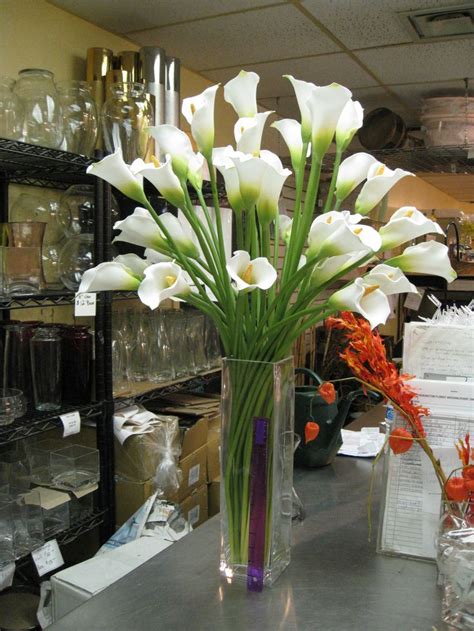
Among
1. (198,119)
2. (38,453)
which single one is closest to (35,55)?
(38,453)

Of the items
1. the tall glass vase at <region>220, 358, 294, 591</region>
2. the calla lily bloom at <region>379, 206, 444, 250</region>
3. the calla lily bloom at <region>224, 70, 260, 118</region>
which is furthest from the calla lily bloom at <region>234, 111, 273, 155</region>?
the tall glass vase at <region>220, 358, 294, 591</region>

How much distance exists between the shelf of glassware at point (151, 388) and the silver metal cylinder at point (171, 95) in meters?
1.10

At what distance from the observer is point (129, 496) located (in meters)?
2.48

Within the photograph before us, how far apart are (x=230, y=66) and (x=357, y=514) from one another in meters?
2.70

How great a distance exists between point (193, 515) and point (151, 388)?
23.0 inches

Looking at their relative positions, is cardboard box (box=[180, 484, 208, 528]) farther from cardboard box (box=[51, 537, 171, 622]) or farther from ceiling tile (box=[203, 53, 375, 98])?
ceiling tile (box=[203, 53, 375, 98])

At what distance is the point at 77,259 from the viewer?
2.33 metres

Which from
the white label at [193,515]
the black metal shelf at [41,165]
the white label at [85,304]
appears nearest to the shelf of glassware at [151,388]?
the white label at [85,304]

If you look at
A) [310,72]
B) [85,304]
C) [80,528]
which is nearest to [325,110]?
[85,304]

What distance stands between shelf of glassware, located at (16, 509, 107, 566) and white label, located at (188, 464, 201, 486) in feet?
1.29

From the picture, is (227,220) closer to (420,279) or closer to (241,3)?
(241,3)

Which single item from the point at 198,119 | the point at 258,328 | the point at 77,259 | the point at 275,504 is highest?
the point at 198,119

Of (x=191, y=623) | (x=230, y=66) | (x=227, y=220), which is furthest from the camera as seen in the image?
(x=230, y=66)

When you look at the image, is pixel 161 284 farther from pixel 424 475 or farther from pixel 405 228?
pixel 424 475
